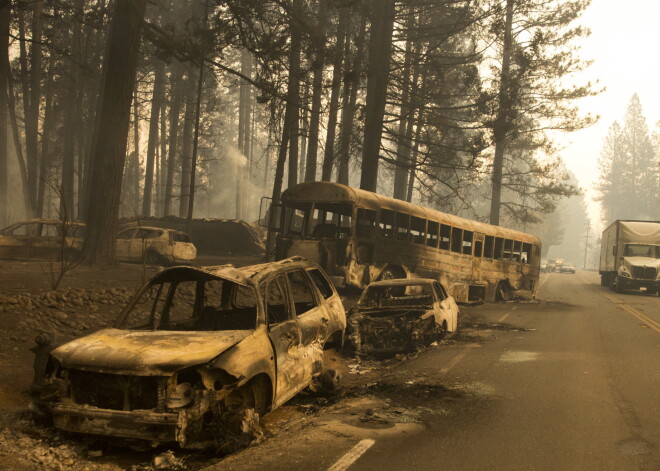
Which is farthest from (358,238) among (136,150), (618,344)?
(136,150)

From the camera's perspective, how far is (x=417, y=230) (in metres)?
20.1

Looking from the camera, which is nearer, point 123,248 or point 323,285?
point 323,285

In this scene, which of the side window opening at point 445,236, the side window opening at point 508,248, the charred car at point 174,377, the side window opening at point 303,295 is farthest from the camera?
the side window opening at point 508,248

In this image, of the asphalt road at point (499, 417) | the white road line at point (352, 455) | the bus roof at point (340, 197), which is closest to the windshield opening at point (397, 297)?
the asphalt road at point (499, 417)

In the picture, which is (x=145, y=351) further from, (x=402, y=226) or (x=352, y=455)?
(x=402, y=226)

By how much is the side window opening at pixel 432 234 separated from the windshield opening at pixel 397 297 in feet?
23.7

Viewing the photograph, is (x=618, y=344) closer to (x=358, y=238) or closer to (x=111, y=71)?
(x=358, y=238)

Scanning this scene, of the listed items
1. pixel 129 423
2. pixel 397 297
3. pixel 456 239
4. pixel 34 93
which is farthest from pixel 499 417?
pixel 34 93

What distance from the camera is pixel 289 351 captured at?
264 inches

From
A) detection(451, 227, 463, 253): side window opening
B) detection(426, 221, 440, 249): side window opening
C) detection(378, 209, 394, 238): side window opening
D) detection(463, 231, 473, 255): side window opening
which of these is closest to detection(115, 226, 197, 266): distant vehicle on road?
detection(378, 209, 394, 238): side window opening

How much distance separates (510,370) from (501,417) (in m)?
2.80

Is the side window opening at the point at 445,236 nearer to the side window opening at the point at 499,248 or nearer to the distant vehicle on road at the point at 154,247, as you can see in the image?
the side window opening at the point at 499,248

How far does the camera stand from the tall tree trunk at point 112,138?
52.4ft

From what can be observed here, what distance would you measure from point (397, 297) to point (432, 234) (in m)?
7.84
